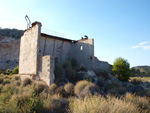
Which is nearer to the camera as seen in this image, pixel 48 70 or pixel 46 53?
pixel 48 70

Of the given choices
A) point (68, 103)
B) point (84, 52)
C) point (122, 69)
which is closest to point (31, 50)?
point (84, 52)

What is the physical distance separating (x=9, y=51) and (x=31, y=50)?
1017 inches

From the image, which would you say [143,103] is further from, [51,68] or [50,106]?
[51,68]

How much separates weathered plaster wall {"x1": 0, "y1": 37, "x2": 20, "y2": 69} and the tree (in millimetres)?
26796

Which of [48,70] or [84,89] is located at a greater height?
[48,70]

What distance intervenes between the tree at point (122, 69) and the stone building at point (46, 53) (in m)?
1.90

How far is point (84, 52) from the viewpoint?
17734 mm

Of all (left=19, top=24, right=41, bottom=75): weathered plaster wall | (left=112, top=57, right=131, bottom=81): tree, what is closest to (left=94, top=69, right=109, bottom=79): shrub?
(left=112, top=57, right=131, bottom=81): tree

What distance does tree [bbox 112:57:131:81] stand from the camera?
1939cm

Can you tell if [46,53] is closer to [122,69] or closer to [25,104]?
[122,69]

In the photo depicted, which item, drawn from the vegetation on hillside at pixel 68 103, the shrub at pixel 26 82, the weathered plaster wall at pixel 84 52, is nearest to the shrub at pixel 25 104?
the vegetation on hillside at pixel 68 103

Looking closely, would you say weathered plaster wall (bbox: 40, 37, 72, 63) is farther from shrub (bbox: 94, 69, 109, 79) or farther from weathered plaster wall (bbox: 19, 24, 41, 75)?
shrub (bbox: 94, 69, 109, 79)

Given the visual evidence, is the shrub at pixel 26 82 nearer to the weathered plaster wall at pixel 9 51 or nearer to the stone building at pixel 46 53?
the stone building at pixel 46 53

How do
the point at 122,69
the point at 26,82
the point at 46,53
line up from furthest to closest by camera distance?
the point at 122,69
the point at 46,53
the point at 26,82
